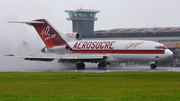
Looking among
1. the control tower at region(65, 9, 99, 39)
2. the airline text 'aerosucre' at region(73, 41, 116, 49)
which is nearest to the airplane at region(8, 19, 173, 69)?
the airline text 'aerosucre' at region(73, 41, 116, 49)

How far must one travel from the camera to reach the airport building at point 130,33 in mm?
73475

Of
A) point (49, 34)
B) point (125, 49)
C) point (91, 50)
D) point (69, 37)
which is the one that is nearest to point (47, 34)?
point (49, 34)

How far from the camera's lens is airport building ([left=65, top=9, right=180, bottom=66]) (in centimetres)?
7347

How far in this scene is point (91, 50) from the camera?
45.6 m

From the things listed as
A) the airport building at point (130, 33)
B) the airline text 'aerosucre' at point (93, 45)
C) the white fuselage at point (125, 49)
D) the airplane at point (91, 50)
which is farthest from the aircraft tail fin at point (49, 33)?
the airport building at point (130, 33)

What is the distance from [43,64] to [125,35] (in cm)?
6329

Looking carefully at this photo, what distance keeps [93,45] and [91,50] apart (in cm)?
85

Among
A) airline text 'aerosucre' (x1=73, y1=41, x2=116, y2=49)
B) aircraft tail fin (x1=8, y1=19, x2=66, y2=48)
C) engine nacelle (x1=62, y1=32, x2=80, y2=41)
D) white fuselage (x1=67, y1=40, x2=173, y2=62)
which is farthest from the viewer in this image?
engine nacelle (x1=62, y1=32, x2=80, y2=41)

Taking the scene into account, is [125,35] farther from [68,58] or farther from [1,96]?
[1,96]

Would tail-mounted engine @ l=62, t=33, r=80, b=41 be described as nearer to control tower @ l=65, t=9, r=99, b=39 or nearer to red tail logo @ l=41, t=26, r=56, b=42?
red tail logo @ l=41, t=26, r=56, b=42

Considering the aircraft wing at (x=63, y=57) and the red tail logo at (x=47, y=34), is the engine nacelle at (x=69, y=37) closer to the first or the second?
the red tail logo at (x=47, y=34)

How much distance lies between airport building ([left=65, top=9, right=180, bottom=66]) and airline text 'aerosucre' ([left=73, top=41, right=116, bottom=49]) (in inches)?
232

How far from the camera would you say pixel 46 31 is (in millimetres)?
47156

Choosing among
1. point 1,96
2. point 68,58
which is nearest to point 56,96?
point 1,96
